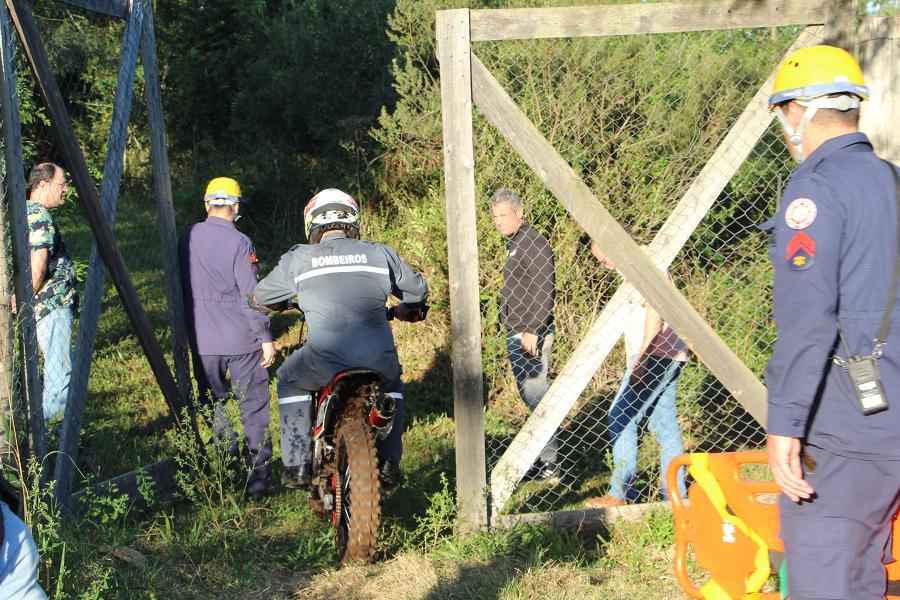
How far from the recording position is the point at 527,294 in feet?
20.7

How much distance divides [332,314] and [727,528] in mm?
2451

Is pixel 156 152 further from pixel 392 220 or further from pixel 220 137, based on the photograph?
pixel 220 137

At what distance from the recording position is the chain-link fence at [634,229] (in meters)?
5.62

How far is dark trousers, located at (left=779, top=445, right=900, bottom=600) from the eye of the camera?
8.83ft

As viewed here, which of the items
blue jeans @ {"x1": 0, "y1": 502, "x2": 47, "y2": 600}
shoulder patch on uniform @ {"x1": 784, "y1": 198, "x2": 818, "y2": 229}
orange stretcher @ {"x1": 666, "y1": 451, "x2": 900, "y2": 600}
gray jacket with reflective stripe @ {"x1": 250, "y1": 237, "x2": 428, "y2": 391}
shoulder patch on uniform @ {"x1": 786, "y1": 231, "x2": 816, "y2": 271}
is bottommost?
orange stretcher @ {"x1": 666, "y1": 451, "x2": 900, "y2": 600}

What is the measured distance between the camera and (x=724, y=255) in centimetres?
675

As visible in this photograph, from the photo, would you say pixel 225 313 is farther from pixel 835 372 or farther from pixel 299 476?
pixel 835 372

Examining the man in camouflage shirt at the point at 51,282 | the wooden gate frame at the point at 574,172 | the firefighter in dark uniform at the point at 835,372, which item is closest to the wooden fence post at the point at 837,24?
the wooden gate frame at the point at 574,172

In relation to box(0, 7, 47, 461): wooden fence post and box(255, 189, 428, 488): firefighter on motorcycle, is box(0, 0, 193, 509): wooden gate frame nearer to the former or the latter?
box(0, 7, 47, 461): wooden fence post

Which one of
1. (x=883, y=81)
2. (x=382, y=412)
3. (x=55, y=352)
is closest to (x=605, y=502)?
(x=382, y=412)

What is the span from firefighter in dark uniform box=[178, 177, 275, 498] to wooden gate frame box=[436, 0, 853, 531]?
1.81 metres

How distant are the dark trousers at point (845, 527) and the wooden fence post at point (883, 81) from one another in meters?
2.28

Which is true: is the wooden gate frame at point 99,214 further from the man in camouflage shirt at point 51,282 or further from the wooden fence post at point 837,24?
the wooden fence post at point 837,24

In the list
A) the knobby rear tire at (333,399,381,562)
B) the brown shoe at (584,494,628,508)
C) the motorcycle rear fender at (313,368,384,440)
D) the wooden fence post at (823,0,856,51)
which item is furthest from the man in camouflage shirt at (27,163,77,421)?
the wooden fence post at (823,0,856,51)
